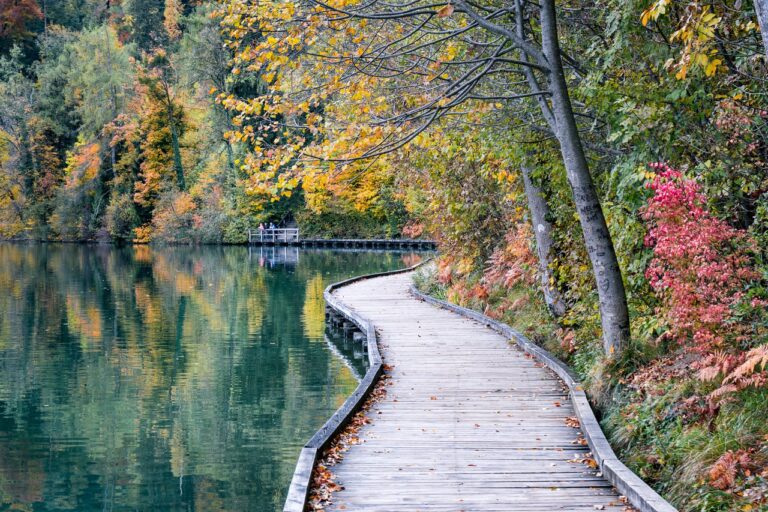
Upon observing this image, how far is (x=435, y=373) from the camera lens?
12.0 m

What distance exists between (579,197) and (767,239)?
86.6 inches

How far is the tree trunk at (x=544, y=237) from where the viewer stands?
1414 cm

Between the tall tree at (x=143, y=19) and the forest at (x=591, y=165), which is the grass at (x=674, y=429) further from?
the tall tree at (x=143, y=19)

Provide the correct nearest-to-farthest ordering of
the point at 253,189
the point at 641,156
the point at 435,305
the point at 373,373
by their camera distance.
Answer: the point at 641,156, the point at 253,189, the point at 373,373, the point at 435,305

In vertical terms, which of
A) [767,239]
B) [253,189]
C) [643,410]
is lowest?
[643,410]

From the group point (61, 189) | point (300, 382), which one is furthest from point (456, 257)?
point (61, 189)

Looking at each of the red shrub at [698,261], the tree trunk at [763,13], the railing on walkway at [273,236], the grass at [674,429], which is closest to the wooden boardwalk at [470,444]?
the grass at [674,429]

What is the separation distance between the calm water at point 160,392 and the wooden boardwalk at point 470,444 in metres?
1.66

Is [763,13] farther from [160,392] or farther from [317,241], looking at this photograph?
[317,241]

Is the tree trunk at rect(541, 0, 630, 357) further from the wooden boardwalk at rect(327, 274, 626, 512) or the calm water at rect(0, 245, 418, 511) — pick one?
the calm water at rect(0, 245, 418, 511)

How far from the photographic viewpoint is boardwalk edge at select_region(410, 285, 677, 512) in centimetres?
619

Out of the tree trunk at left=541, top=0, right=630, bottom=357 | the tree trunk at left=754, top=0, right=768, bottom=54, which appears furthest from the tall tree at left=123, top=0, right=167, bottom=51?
the tree trunk at left=754, top=0, right=768, bottom=54

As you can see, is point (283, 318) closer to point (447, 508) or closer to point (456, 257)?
point (456, 257)

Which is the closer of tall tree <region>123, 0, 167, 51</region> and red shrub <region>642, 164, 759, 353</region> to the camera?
red shrub <region>642, 164, 759, 353</region>
